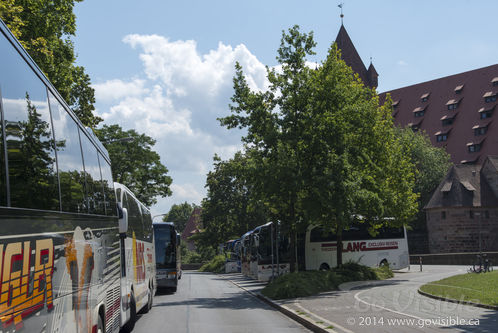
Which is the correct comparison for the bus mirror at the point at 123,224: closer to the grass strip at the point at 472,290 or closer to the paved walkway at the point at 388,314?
the paved walkway at the point at 388,314

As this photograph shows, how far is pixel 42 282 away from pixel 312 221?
21013 millimetres

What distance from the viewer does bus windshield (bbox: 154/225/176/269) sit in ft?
88.9

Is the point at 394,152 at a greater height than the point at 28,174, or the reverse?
the point at 394,152

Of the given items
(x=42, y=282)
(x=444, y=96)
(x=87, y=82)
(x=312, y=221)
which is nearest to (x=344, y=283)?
(x=312, y=221)

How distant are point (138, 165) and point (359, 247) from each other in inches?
925

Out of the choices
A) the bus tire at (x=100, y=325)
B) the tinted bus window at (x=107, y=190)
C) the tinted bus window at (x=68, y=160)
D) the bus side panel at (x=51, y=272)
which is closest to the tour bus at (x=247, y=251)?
the tinted bus window at (x=107, y=190)

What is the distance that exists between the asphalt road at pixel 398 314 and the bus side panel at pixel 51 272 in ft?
17.9

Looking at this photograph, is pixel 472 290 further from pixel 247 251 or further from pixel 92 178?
pixel 247 251

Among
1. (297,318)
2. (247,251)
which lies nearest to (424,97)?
(247,251)

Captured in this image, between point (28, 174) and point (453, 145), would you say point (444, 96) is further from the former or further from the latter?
point (28, 174)

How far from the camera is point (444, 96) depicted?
96375 mm

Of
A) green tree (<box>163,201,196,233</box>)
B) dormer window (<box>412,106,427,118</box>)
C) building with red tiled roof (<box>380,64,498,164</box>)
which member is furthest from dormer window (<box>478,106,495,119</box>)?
green tree (<box>163,201,196,233</box>)

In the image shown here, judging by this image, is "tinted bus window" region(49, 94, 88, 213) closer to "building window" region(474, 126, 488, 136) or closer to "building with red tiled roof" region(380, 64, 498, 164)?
"building with red tiled roof" region(380, 64, 498, 164)

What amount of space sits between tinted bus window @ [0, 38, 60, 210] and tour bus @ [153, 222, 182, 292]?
72.2 feet
